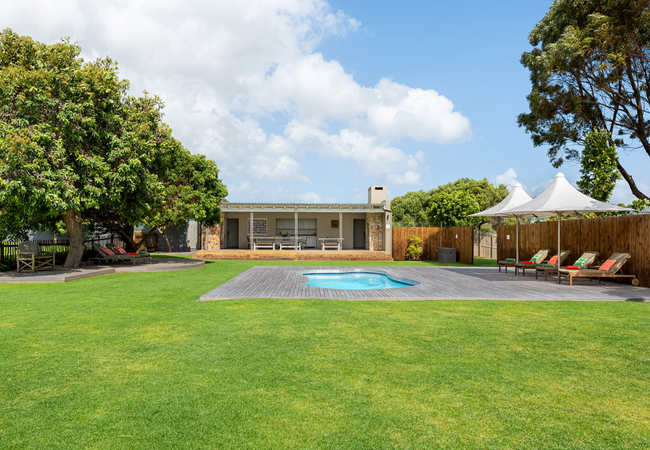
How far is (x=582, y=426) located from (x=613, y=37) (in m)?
18.3

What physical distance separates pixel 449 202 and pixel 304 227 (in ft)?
39.6

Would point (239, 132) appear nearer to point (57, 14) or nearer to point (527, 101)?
point (57, 14)

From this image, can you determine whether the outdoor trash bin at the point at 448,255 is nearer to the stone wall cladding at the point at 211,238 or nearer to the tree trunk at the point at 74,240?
the stone wall cladding at the point at 211,238

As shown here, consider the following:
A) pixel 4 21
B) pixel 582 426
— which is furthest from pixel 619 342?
pixel 4 21

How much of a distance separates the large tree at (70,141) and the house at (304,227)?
7781 millimetres

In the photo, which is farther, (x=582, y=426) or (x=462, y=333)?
(x=462, y=333)

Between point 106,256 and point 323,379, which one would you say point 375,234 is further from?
point 323,379

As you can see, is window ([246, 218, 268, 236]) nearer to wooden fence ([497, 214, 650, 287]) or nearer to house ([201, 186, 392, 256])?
house ([201, 186, 392, 256])

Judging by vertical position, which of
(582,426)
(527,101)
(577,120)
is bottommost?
(582,426)

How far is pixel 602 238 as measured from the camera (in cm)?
1145

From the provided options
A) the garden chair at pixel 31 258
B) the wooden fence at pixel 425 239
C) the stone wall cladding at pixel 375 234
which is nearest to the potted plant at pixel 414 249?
the wooden fence at pixel 425 239

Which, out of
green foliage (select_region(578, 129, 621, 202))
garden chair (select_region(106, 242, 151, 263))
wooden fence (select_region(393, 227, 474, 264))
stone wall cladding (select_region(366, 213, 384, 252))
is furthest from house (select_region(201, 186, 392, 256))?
green foliage (select_region(578, 129, 621, 202))

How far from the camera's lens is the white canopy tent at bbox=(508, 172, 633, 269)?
10320 mm

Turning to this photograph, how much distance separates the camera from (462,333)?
4.99m
